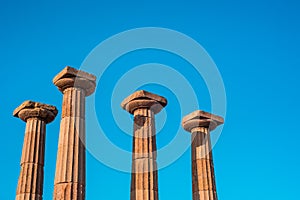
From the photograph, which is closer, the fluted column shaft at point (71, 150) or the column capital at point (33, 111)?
the fluted column shaft at point (71, 150)

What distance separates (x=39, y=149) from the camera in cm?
3747

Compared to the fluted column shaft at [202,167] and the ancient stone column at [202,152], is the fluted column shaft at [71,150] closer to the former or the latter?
the ancient stone column at [202,152]

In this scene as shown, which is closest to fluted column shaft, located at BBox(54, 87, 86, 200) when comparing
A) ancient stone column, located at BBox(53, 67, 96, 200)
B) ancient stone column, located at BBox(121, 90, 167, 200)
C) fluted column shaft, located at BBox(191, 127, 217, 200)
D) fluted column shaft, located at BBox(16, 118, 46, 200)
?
ancient stone column, located at BBox(53, 67, 96, 200)

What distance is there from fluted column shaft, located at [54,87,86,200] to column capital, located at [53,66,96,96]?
1.32 ft

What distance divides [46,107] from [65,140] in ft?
28.4

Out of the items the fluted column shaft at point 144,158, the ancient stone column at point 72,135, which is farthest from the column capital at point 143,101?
the ancient stone column at point 72,135

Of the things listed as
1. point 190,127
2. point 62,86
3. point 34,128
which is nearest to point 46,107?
point 34,128

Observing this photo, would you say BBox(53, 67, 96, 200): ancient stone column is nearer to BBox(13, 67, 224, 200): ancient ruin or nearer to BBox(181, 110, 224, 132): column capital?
BBox(13, 67, 224, 200): ancient ruin

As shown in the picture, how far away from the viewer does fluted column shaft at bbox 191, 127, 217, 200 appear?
3944 centimetres

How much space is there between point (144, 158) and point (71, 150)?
744cm

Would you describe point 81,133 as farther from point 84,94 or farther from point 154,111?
point 154,111

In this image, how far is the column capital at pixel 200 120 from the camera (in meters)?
41.5

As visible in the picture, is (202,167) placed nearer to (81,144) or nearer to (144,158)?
(144,158)

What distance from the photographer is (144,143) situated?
35.9m
